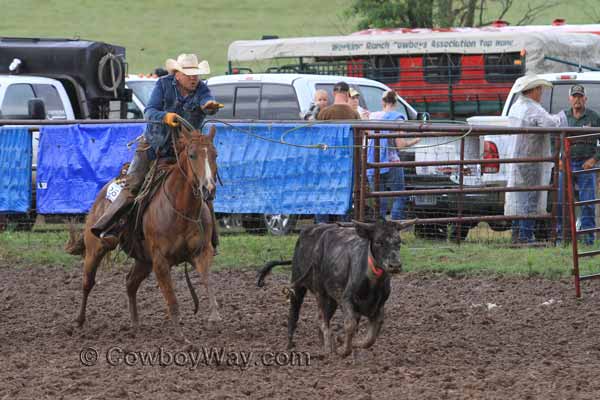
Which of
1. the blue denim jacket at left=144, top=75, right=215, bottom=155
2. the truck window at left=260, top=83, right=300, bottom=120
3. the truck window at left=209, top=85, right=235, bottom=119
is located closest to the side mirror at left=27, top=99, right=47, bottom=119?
the truck window at left=209, top=85, right=235, bottom=119

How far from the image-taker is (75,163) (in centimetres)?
1455

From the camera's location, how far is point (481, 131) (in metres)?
12.6

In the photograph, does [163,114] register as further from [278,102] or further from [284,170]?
[278,102]

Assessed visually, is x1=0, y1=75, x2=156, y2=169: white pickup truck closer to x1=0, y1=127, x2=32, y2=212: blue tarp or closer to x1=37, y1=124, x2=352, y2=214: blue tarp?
x1=0, y1=127, x2=32, y2=212: blue tarp

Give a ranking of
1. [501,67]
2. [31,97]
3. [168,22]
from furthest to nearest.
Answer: [168,22] < [501,67] < [31,97]

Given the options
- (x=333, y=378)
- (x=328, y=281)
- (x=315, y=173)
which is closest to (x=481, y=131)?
(x=315, y=173)

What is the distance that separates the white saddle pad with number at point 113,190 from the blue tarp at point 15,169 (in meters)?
5.31

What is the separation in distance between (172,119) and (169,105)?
1.73ft

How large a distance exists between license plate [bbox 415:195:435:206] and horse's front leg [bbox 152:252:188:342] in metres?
5.20

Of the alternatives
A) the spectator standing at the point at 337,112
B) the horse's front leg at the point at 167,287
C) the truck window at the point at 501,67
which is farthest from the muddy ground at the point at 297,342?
the truck window at the point at 501,67

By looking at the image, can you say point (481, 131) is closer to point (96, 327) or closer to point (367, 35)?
point (96, 327)

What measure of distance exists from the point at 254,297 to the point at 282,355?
2792mm

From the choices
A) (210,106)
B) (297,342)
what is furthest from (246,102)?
(297,342)

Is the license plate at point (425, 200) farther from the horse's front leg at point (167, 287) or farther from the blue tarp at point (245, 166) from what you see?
the horse's front leg at point (167, 287)
